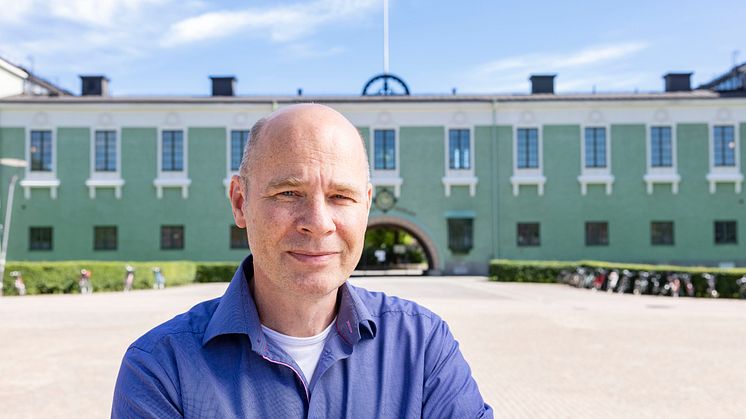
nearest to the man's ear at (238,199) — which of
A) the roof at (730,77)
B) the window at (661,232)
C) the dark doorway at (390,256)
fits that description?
the dark doorway at (390,256)

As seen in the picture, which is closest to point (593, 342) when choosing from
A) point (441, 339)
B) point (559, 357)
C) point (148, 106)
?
point (559, 357)

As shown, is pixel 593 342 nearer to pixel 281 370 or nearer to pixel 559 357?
pixel 559 357

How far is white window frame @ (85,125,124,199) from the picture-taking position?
114 ft

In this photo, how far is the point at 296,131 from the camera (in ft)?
6.19

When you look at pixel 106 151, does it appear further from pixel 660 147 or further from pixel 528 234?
pixel 660 147

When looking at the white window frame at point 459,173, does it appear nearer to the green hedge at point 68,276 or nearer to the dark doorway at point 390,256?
the dark doorway at point 390,256

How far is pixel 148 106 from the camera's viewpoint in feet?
116

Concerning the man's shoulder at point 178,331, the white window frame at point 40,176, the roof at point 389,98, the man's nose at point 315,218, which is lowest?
the man's shoulder at point 178,331

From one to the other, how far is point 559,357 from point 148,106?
98.0 feet

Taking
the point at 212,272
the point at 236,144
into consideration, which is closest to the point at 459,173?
the point at 236,144

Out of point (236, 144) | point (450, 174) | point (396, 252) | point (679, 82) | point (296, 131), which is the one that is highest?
point (679, 82)

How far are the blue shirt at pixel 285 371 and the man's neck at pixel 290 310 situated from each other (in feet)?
0.15

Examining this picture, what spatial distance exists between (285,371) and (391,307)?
421 mm

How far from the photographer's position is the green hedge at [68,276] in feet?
79.6
